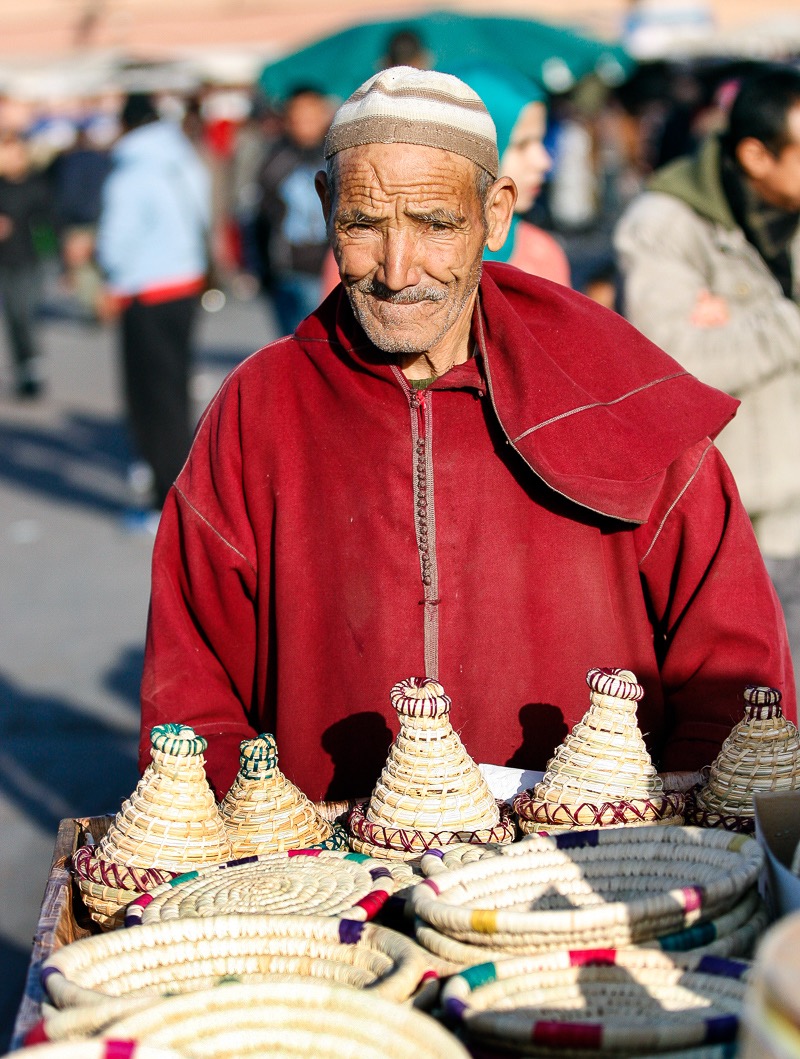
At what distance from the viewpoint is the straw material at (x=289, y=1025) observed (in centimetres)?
138

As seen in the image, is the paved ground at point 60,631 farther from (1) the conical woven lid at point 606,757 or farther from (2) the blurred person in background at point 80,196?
(2) the blurred person in background at point 80,196

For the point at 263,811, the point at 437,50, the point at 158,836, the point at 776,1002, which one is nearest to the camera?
the point at 776,1002

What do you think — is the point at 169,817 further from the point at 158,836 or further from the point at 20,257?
the point at 20,257

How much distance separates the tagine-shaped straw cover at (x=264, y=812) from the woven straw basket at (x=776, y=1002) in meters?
0.98

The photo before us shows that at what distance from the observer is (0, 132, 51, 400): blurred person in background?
11.3 meters

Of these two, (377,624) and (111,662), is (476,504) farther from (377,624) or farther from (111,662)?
(111,662)

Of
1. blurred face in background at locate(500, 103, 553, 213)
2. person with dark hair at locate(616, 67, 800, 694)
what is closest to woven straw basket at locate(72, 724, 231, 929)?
person with dark hair at locate(616, 67, 800, 694)

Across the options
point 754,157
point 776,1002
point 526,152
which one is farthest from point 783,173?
point 776,1002

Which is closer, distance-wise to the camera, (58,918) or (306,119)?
(58,918)

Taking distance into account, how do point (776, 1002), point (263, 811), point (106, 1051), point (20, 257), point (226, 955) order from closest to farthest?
1. point (776, 1002)
2. point (106, 1051)
3. point (226, 955)
4. point (263, 811)
5. point (20, 257)

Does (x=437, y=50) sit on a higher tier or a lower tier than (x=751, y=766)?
higher

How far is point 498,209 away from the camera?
7.66 feet

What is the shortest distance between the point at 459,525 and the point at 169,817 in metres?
0.73

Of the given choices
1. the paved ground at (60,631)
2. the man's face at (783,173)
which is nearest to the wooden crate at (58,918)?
the paved ground at (60,631)
